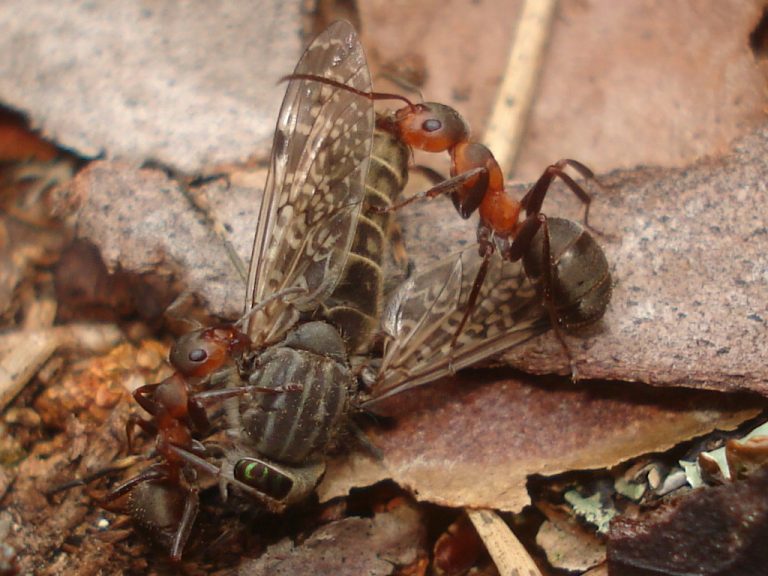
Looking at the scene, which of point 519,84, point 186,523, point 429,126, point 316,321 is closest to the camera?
point 186,523

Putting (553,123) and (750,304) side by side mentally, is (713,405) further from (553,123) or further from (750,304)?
(553,123)

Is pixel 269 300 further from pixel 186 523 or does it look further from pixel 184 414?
pixel 186 523

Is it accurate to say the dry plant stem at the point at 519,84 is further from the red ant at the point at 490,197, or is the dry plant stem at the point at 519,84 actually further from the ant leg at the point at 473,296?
the ant leg at the point at 473,296

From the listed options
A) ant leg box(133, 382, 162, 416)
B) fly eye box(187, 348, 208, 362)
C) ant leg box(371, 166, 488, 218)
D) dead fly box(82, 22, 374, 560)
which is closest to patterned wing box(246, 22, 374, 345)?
dead fly box(82, 22, 374, 560)

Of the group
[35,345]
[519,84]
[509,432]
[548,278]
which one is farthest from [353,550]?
[519,84]

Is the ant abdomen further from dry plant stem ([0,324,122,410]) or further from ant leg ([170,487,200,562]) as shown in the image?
dry plant stem ([0,324,122,410])

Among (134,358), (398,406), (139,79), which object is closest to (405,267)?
(398,406)

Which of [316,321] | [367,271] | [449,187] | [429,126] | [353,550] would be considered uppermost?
[429,126]

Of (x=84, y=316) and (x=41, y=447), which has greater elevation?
(x=84, y=316)

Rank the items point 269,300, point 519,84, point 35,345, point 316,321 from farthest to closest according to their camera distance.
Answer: point 519,84 < point 35,345 < point 316,321 < point 269,300
